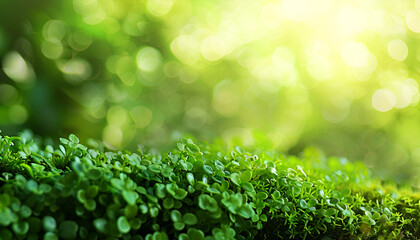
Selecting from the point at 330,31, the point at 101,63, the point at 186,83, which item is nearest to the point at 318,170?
the point at 101,63

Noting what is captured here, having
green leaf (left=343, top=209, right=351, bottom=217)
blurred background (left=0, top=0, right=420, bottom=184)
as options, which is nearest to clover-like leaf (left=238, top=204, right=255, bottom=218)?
green leaf (left=343, top=209, right=351, bottom=217)

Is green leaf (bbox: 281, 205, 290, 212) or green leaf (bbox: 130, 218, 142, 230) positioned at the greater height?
green leaf (bbox: 130, 218, 142, 230)

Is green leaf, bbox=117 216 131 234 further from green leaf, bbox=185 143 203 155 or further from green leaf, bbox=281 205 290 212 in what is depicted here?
green leaf, bbox=281 205 290 212

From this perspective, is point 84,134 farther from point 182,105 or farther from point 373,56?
point 373,56

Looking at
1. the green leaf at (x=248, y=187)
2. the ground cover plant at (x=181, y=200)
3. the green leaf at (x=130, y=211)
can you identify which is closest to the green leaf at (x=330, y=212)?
the ground cover plant at (x=181, y=200)

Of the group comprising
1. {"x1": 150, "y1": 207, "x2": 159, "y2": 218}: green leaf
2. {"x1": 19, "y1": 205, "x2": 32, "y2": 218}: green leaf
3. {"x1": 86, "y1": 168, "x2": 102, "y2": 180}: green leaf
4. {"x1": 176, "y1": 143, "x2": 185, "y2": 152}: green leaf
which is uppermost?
{"x1": 176, "y1": 143, "x2": 185, "y2": 152}: green leaf

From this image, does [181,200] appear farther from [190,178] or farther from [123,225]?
[123,225]
